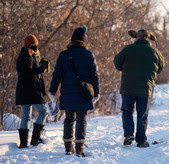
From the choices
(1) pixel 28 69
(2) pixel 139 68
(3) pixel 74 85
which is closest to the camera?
(3) pixel 74 85

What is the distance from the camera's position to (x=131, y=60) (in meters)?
3.97

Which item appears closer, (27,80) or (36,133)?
(27,80)

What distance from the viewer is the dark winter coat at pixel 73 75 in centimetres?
333

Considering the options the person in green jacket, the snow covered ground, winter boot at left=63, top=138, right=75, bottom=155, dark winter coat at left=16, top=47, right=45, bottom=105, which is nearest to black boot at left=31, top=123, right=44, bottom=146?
the snow covered ground

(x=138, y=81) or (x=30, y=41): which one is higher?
(x=30, y=41)

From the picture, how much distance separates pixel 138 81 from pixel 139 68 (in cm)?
19

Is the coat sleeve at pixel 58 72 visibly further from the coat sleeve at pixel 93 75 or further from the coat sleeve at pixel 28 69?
the coat sleeve at pixel 28 69

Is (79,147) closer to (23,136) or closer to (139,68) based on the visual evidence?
(23,136)

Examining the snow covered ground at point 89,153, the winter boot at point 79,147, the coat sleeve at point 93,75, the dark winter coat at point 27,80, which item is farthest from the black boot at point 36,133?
the coat sleeve at point 93,75

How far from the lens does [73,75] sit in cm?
334

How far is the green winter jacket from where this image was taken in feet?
12.9

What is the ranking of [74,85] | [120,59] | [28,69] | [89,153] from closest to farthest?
[74,85], [89,153], [28,69], [120,59]

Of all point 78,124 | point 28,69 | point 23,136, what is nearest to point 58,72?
point 28,69

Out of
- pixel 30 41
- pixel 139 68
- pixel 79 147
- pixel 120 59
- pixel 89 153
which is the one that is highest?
pixel 30 41
